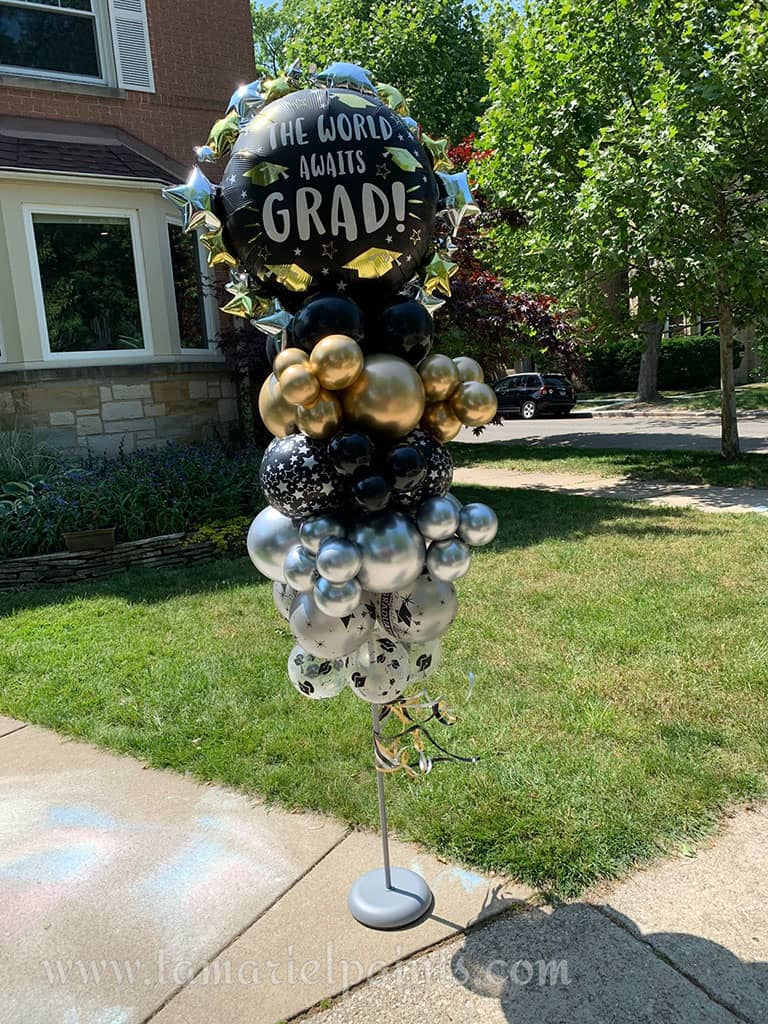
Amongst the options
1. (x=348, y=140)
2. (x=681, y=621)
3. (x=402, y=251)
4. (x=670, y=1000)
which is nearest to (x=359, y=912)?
(x=670, y=1000)

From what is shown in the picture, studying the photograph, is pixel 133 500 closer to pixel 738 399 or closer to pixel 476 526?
pixel 476 526

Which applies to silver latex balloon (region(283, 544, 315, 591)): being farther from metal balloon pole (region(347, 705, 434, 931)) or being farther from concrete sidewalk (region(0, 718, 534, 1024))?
concrete sidewalk (region(0, 718, 534, 1024))

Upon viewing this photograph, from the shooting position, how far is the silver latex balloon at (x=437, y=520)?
2.23 meters

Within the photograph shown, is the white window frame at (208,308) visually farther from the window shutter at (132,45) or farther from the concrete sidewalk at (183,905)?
the concrete sidewalk at (183,905)

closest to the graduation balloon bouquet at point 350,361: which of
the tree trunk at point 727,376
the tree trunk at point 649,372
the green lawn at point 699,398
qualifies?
the tree trunk at point 727,376

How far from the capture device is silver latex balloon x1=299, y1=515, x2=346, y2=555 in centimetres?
220

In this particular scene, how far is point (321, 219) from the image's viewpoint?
2.16m

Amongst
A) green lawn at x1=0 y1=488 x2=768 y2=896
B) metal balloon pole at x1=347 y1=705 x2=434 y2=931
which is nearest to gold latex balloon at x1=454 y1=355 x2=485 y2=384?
metal balloon pole at x1=347 y1=705 x2=434 y2=931

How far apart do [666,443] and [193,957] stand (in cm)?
1437

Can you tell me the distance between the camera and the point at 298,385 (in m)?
2.08

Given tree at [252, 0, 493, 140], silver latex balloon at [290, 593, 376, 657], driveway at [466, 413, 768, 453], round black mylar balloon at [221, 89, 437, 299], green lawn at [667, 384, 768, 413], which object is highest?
tree at [252, 0, 493, 140]

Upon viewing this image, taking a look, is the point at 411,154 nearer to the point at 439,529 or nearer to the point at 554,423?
the point at 439,529

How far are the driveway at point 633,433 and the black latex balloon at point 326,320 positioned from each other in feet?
40.0

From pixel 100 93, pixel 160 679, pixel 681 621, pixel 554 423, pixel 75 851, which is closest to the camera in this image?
pixel 75 851
